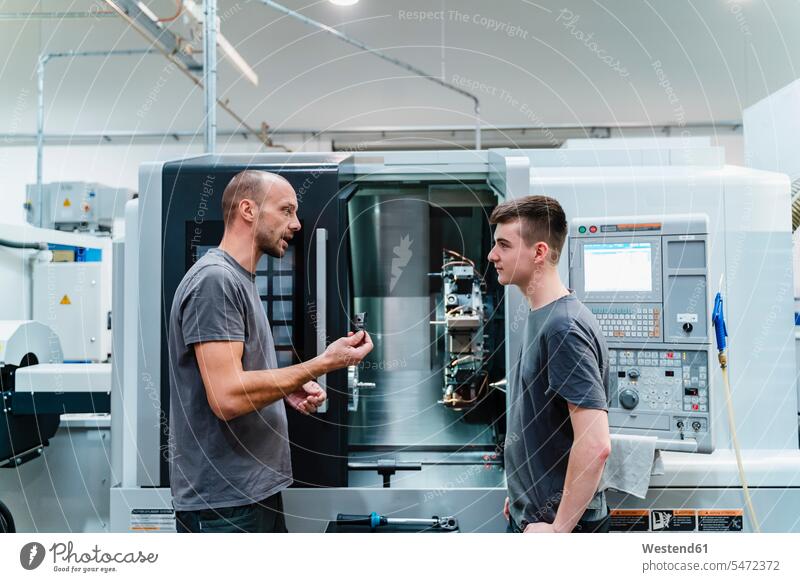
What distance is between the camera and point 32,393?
195 centimetres

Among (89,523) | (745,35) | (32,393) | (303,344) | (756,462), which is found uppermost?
(745,35)

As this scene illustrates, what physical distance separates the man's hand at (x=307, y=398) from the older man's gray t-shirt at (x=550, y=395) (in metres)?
0.56

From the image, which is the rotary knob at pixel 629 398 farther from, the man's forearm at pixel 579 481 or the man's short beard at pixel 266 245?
the man's short beard at pixel 266 245

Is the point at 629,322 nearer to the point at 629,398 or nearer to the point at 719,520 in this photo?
the point at 629,398

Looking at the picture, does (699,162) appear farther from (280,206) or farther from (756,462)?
(280,206)

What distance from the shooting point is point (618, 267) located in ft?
5.00

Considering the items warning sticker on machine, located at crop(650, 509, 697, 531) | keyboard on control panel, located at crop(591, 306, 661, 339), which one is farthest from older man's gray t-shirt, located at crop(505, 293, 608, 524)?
warning sticker on machine, located at crop(650, 509, 697, 531)

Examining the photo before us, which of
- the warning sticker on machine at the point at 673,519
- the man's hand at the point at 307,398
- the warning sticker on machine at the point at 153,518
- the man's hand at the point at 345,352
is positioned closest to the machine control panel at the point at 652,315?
the warning sticker on machine at the point at 673,519

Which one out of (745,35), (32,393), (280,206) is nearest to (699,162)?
(745,35)

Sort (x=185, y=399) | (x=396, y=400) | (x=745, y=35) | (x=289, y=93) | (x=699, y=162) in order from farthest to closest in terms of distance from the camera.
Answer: (x=289, y=93) < (x=745, y=35) < (x=396, y=400) < (x=699, y=162) < (x=185, y=399)
